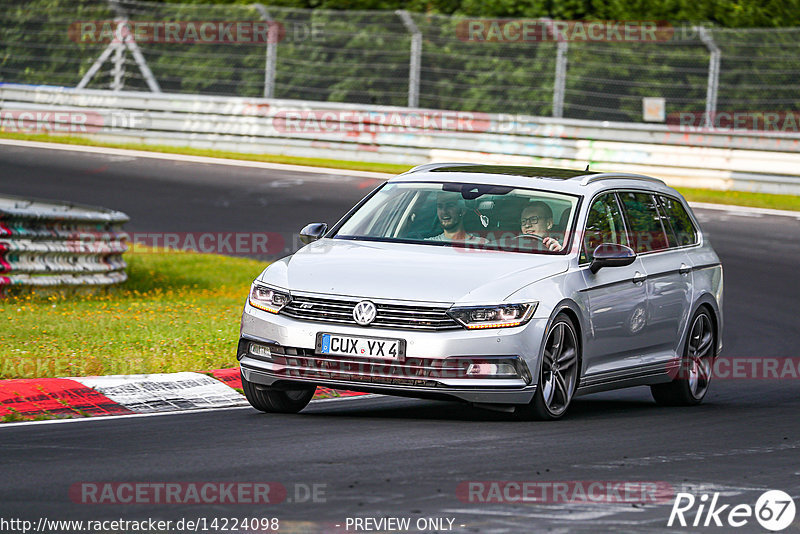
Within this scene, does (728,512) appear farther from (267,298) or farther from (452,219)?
(452,219)

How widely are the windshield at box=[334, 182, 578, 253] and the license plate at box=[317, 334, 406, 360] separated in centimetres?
129

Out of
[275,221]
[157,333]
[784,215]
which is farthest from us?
[784,215]

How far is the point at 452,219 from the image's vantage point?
10031mm

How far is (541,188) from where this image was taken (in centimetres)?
1028

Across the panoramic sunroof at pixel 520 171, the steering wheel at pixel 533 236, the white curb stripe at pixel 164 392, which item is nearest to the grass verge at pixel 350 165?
the panoramic sunroof at pixel 520 171

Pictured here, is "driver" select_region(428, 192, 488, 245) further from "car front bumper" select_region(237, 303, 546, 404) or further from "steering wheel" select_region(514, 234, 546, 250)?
"car front bumper" select_region(237, 303, 546, 404)

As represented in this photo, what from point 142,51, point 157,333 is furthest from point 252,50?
point 157,333

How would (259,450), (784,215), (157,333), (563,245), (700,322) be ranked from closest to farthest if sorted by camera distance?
(259,450) < (563,245) < (700,322) < (157,333) < (784,215)

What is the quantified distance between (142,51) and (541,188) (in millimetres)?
20667

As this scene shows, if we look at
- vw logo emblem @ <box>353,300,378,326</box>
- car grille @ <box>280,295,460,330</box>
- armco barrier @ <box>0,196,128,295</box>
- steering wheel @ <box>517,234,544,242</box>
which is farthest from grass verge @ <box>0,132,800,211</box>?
vw logo emblem @ <box>353,300,378,326</box>

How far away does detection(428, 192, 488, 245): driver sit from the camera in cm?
987

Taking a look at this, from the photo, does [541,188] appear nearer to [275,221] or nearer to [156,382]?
[156,382]

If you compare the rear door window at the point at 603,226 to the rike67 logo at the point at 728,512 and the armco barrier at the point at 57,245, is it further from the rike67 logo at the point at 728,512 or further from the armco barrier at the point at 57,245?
the armco barrier at the point at 57,245

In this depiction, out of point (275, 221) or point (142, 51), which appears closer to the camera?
point (275, 221)
